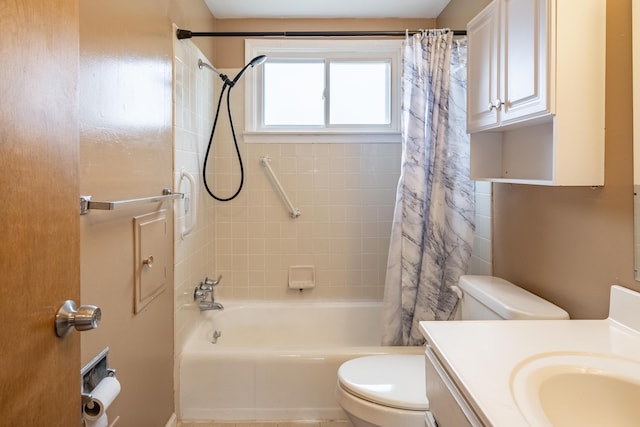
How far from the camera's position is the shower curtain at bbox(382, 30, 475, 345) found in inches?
85.4

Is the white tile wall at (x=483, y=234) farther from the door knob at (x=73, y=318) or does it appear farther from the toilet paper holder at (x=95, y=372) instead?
the door knob at (x=73, y=318)

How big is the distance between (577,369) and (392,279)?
4.42 feet

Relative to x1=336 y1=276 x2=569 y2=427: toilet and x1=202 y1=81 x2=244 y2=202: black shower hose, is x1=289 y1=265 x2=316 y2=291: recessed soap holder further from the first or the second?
x1=336 y1=276 x2=569 y2=427: toilet

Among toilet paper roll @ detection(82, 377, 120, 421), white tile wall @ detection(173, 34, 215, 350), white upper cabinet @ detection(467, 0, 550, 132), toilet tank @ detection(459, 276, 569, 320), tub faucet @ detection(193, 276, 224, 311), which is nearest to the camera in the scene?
toilet paper roll @ detection(82, 377, 120, 421)

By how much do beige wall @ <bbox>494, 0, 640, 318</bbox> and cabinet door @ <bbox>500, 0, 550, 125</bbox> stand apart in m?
0.12

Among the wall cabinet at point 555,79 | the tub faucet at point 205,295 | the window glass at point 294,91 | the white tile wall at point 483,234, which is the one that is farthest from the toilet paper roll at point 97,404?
the window glass at point 294,91

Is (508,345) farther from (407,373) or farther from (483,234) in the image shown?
(483,234)

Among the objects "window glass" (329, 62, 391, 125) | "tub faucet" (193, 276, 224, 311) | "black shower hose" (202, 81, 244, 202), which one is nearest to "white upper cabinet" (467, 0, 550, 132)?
"window glass" (329, 62, 391, 125)

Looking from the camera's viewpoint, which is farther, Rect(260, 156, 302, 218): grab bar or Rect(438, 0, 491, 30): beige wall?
Rect(260, 156, 302, 218): grab bar

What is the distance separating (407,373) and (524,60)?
1245 mm

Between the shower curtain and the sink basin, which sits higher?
the shower curtain

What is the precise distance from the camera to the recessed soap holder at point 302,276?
9.48 ft

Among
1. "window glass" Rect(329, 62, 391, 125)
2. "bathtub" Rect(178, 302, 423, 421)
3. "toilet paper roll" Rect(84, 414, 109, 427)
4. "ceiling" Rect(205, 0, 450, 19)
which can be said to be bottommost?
"bathtub" Rect(178, 302, 423, 421)

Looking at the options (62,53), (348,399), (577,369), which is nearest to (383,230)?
(348,399)
